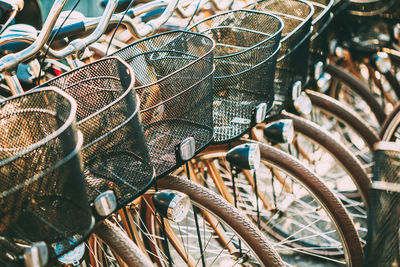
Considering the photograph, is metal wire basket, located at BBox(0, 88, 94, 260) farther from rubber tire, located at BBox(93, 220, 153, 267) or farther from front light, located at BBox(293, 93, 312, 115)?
front light, located at BBox(293, 93, 312, 115)

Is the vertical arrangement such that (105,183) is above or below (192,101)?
below

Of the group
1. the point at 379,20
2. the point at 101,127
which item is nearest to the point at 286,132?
→ the point at 101,127

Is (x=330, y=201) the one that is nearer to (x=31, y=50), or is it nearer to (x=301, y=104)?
(x=301, y=104)

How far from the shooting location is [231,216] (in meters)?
2.28

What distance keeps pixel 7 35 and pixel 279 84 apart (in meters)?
1.47

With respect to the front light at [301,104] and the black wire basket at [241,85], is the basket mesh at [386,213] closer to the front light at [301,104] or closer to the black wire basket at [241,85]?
the black wire basket at [241,85]

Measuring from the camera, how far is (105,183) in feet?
6.17

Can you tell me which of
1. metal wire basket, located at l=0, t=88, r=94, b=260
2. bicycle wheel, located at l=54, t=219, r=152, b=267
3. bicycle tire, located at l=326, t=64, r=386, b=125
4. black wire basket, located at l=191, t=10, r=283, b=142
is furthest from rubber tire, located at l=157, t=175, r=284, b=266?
bicycle tire, located at l=326, t=64, r=386, b=125

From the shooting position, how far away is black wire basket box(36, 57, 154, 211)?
1.75m

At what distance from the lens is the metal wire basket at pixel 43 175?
1.47 m

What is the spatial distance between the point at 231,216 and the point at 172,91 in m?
0.64

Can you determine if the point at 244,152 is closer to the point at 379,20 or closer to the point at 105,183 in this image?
the point at 105,183

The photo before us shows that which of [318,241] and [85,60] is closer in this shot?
[85,60]

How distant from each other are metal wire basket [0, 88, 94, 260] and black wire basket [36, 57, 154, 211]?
151mm
